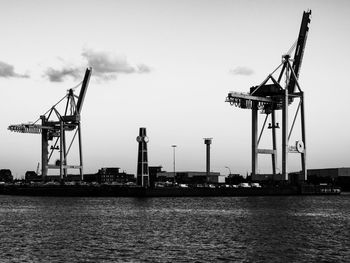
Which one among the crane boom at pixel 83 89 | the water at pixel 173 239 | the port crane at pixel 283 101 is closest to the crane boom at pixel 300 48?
the port crane at pixel 283 101

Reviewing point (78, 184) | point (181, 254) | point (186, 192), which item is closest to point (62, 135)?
point (78, 184)

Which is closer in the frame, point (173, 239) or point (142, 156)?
point (173, 239)

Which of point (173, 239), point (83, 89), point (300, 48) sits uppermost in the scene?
point (300, 48)

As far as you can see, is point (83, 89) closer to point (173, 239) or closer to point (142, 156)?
point (142, 156)

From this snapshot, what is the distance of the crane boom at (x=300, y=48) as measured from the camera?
441 feet

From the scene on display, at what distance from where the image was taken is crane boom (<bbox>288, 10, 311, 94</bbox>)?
134500mm

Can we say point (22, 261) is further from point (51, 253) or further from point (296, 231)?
point (296, 231)

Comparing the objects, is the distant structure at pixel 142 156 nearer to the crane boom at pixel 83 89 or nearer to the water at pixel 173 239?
→ the crane boom at pixel 83 89

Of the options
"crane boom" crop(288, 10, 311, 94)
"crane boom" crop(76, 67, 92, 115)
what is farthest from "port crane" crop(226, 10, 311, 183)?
"crane boom" crop(76, 67, 92, 115)

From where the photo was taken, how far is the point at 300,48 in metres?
136

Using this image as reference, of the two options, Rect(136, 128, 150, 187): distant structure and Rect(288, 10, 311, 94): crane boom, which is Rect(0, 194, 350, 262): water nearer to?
Rect(136, 128, 150, 187): distant structure

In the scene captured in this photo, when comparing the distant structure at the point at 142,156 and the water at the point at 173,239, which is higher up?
the distant structure at the point at 142,156

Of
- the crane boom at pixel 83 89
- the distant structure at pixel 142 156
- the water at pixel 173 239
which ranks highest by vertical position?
the crane boom at pixel 83 89

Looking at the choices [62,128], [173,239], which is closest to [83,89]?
[62,128]
